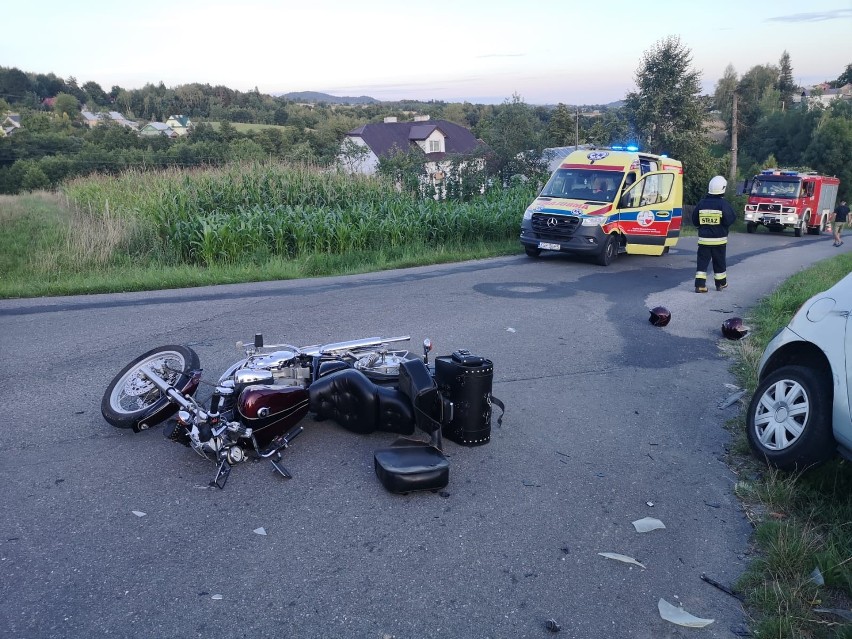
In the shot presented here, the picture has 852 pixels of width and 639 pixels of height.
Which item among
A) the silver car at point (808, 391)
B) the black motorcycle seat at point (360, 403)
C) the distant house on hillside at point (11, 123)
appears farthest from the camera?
the distant house on hillside at point (11, 123)

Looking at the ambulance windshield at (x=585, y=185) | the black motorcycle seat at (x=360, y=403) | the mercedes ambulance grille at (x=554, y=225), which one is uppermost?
the ambulance windshield at (x=585, y=185)

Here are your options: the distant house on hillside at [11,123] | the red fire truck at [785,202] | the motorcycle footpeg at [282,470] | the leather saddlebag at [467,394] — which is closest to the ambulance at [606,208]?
the leather saddlebag at [467,394]

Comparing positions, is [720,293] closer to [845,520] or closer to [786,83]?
[845,520]

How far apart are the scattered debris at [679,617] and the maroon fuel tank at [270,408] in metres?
2.84

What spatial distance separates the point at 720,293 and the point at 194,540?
10.5 meters

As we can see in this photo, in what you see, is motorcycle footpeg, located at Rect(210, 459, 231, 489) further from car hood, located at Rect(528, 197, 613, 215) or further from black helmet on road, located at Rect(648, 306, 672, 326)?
car hood, located at Rect(528, 197, 613, 215)

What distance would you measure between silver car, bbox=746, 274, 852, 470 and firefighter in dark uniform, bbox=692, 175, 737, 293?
6.67 metres

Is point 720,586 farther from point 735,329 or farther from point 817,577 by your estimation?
point 735,329

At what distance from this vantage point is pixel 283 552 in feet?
13.1

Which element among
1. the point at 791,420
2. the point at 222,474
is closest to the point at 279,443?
the point at 222,474

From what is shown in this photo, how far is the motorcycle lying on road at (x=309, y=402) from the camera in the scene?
15.9 feet

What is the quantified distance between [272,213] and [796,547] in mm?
13584

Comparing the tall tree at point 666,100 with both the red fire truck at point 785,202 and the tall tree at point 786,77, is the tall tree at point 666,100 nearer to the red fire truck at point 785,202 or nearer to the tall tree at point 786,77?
the red fire truck at point 785,202

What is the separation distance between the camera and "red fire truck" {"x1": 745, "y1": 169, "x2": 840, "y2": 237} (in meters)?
30.3
